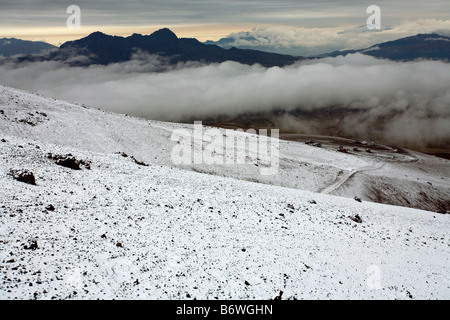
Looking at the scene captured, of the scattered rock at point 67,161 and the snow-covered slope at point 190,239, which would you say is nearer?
the snow-covered slope at point 190,239

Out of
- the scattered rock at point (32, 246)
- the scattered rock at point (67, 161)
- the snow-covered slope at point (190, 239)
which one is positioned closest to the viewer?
the snow-covered slope at point (190, 239)

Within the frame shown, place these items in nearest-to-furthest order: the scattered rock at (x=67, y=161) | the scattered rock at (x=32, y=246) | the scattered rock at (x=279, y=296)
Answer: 1. the scattered rock at (x=32, y=246)
2. the scattered rock at (x=279, y=296)
3. the scattered rock at (x=67, y=161)

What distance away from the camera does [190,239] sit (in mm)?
19297

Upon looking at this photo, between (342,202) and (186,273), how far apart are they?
23.0 metres

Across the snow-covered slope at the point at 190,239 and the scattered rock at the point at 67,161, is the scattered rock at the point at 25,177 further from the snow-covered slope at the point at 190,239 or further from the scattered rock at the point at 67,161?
the scattered rock at the point at 67,161

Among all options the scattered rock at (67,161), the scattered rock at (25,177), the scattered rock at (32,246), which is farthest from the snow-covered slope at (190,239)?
Answer: the scattered rock at (67,161)

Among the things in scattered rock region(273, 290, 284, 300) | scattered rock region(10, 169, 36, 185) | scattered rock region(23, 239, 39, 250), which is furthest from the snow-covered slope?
scattered rock region(10, 169, 36, 185)

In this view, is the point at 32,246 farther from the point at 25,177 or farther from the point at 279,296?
the point at 279,296

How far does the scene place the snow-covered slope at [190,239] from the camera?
14305 mm

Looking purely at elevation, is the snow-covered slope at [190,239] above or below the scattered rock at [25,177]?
below

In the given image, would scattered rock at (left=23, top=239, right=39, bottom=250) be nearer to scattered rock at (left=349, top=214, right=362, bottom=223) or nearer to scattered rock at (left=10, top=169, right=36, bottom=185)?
scattered rock at (left=10, top=169, right=36, bottom=185)

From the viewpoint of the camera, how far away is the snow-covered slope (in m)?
14.3

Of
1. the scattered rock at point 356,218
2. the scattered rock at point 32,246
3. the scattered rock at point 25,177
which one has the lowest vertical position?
the scattered rock at point 356,218
